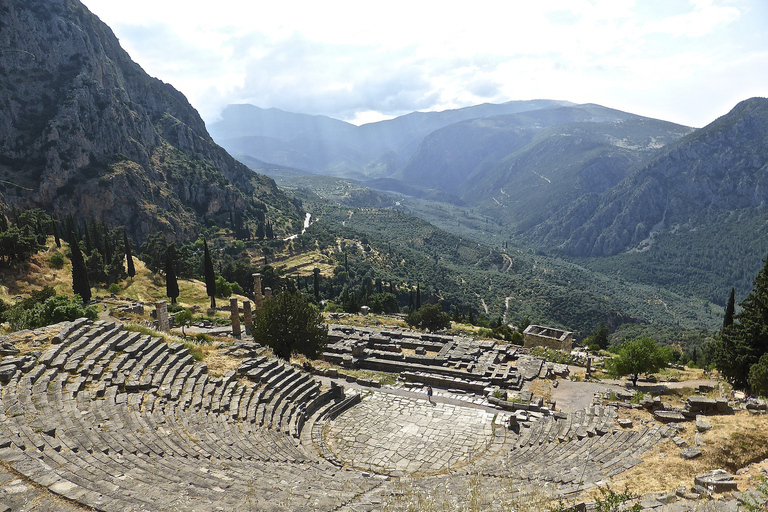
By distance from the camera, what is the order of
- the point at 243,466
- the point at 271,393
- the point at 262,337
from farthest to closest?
the point at 262,337, the point at 271,393, the point at 243,466

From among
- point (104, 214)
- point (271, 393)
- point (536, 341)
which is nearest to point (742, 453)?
point (271, 393)

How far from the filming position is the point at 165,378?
18.3 meters

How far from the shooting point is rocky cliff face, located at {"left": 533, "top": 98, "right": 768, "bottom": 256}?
165m

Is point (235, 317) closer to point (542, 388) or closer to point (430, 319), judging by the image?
point (430, 319)

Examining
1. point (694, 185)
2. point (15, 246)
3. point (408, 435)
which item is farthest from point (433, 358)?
point (694, 185)

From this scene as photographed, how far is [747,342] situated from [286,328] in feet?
86.8

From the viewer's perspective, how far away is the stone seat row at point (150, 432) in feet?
31.8

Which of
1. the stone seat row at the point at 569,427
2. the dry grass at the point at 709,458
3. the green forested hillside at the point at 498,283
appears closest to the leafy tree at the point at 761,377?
the dry grass at the point at 709,458

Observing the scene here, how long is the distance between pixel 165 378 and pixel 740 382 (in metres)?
29.9

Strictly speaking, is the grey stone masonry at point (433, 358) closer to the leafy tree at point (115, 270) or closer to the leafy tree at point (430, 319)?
the leafy tree at point (430, 319)

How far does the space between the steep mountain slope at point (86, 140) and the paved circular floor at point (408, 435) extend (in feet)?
260

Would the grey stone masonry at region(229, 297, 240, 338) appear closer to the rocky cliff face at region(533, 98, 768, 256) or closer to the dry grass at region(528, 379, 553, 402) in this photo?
the dry grass at region(528, 379, 553, 402)

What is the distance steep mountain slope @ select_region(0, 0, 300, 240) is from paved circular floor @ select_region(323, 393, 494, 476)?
260 ft

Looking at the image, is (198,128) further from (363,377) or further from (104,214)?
(363,377)
